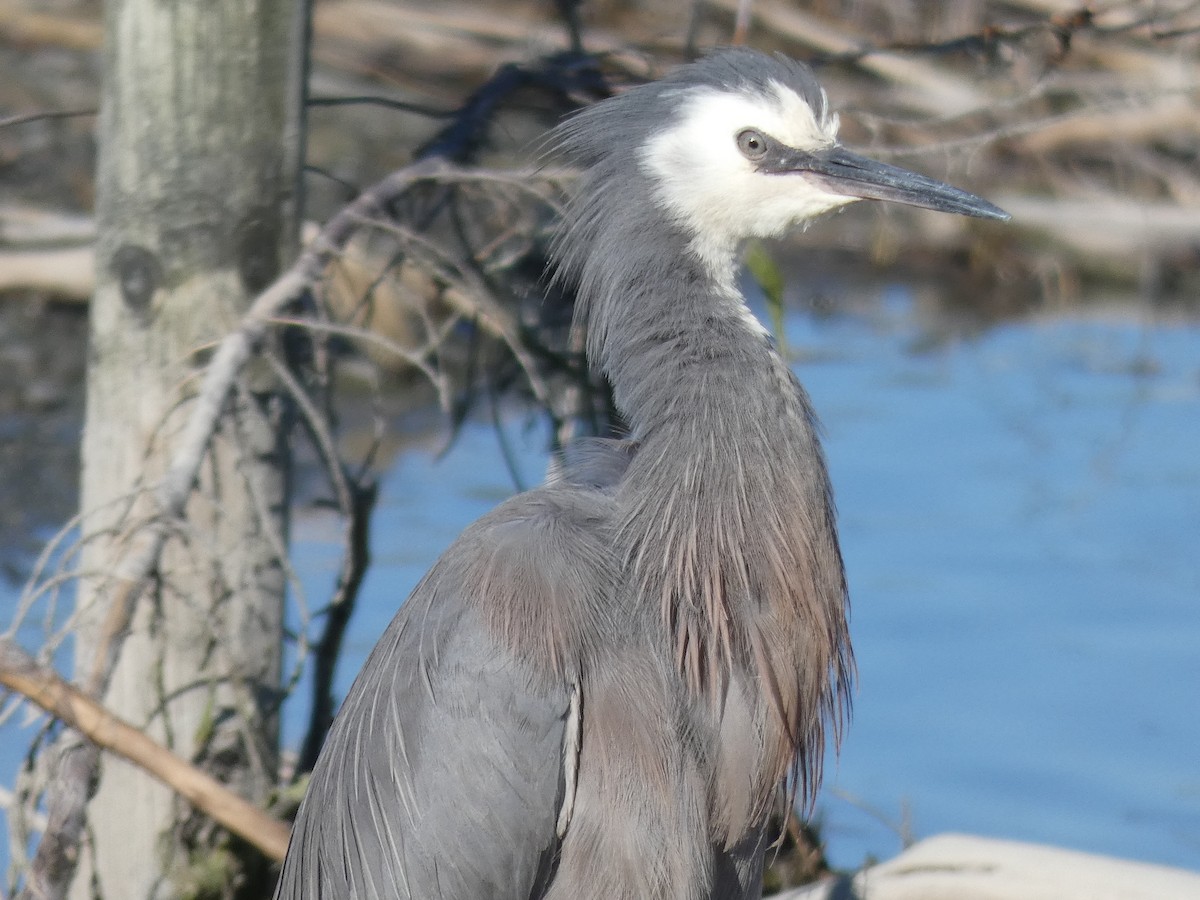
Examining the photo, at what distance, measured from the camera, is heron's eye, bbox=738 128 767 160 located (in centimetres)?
332

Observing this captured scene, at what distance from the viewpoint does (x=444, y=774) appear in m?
3.22

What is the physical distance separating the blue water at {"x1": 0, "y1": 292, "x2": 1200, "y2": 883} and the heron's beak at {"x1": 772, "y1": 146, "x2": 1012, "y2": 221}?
5.37ft

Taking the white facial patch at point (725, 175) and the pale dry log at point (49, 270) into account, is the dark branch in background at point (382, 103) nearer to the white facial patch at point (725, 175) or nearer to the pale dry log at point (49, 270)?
the white facial patch at point (725, 175)

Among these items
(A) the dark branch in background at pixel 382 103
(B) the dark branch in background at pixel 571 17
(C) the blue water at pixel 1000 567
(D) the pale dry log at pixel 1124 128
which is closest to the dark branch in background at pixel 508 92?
(A) the dark branch in background at pixel 382 103

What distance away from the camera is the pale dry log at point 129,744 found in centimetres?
323

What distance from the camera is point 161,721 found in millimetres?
4254

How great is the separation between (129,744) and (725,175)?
168cm

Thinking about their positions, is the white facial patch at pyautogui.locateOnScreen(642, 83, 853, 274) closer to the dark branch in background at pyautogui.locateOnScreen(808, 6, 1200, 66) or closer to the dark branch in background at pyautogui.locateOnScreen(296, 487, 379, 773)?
the dark branch in background at pyautogui.locateOnScreen(808, 6, 1200, 66)

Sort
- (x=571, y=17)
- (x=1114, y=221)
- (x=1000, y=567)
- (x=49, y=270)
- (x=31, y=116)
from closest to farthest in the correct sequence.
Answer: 1. (x=31, y=116)
2. (x=571, y=17)
3. (x=1000, y=567)
4. (x=49, y=270)
5. (x=1114, y=221)

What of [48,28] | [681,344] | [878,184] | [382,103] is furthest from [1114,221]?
[681,344]

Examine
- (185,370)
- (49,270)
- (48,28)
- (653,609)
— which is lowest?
(653,609)

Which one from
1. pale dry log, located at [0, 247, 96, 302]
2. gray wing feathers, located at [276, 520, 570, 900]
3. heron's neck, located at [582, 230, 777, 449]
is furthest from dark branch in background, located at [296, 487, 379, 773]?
pale dry log, located at [0, 247, 96, 302]

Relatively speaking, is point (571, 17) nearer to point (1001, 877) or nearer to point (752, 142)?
point (752, 142)

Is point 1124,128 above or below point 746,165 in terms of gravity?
above
